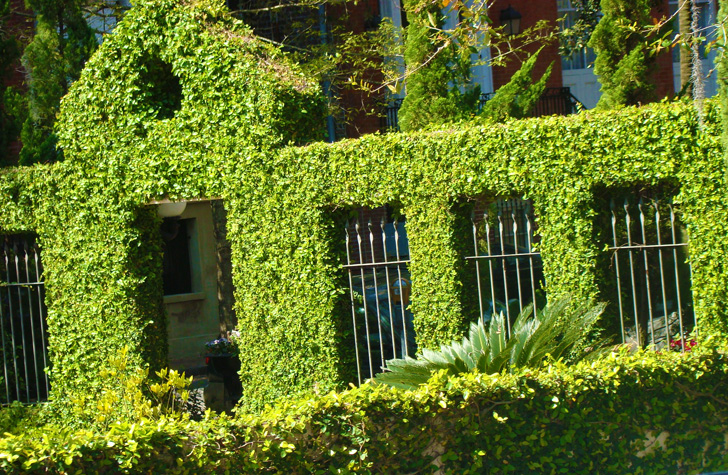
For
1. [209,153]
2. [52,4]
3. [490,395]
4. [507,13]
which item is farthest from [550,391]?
[507,13]

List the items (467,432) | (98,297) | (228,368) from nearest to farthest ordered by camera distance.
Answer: (467,432) → (98,297) → (228,368)

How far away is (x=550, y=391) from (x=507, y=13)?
10397 mm

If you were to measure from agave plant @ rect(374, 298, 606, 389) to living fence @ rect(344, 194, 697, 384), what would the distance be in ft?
0.89

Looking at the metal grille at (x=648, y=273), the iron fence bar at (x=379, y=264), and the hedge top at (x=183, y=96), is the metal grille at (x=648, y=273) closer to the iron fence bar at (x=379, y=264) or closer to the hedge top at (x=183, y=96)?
the iron fence bar at (x=379, y=264)

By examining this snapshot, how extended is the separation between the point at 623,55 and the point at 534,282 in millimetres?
2845

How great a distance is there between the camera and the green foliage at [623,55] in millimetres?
8609

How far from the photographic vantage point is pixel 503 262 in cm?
704

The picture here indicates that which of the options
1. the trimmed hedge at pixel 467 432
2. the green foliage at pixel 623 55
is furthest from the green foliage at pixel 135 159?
the green foliage at pixel 623 55

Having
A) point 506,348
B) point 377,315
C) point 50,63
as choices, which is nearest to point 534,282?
point 377,315

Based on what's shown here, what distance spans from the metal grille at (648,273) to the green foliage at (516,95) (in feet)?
7.18

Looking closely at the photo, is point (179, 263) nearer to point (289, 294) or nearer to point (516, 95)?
point (516, 95)

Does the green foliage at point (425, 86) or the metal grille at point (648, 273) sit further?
the green foliage at point (425, 86)

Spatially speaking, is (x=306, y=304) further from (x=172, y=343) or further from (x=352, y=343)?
(x=172, y=343)

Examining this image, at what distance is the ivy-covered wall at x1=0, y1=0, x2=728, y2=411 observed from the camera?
6602 mm
